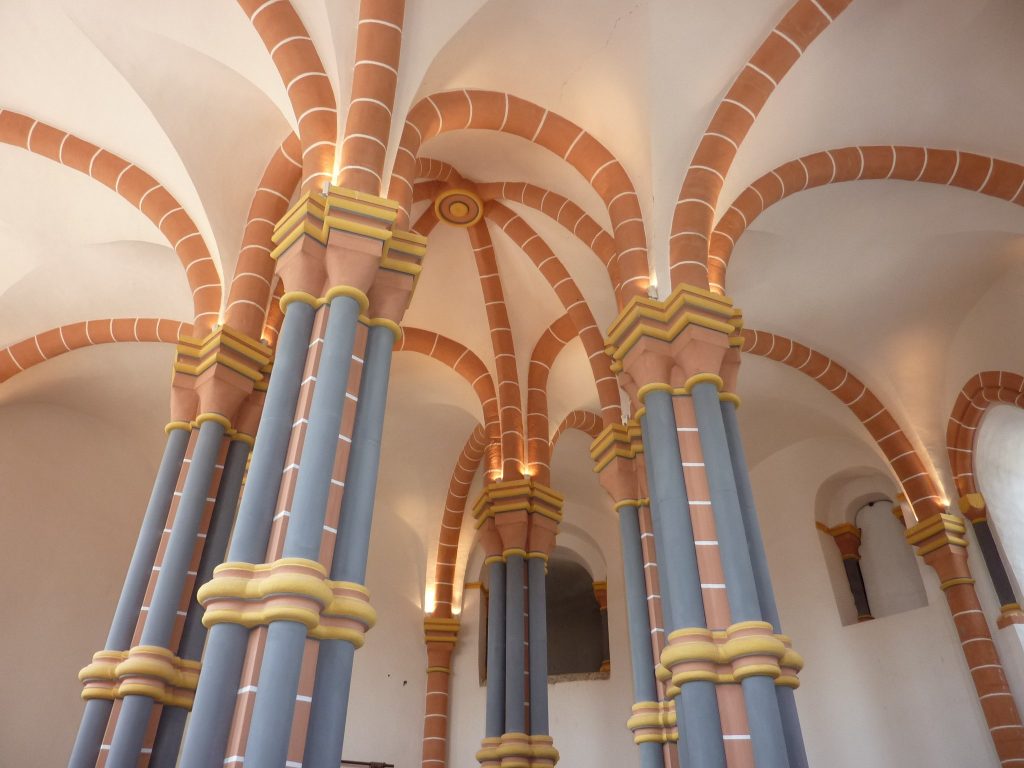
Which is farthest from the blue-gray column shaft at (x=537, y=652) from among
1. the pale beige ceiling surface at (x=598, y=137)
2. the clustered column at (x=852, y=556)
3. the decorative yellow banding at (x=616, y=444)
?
the clustered column at (x=852, y=556)

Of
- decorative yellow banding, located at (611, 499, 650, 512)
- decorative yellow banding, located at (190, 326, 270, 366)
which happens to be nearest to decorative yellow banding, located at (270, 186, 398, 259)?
decorative yellow banding, located at (190, 326, 270, 366)

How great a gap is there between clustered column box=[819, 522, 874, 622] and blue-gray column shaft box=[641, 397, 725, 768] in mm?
6647

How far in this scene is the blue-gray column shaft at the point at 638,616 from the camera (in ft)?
20.4

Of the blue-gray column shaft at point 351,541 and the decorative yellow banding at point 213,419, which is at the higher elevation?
the decorative yellow banding at point 213,419

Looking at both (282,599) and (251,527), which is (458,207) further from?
(282,599)

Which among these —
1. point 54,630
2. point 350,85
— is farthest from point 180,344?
point 54,630

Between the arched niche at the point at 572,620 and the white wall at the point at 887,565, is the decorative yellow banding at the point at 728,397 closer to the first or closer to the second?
the white wall at the point at 887,565

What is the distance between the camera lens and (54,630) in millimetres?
9727

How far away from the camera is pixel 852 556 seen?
36.5 feet

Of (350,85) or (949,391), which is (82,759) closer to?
(350,85)

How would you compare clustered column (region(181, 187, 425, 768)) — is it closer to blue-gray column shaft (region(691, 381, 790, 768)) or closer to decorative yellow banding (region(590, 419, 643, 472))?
blue-gray column shaft (region(691, 381, 790, 768))

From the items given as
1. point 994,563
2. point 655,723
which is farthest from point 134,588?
point 994,563

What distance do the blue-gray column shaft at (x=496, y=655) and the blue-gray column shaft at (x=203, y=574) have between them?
3.10 meters

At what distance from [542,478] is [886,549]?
5164mm
